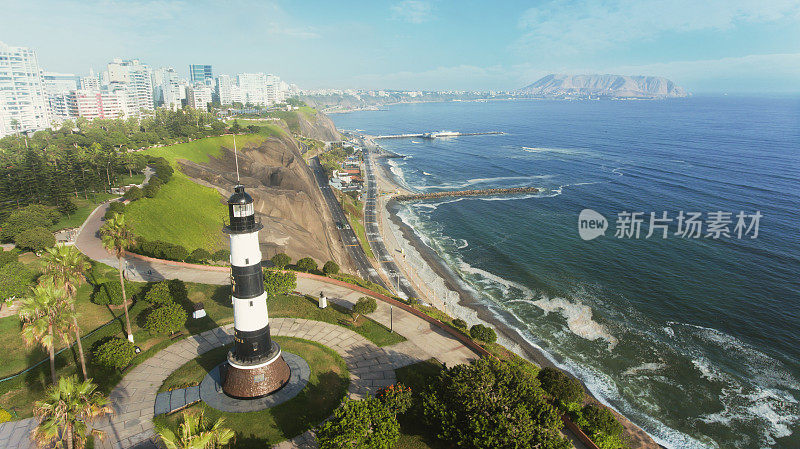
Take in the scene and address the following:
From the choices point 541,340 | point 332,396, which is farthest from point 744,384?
point 332,396

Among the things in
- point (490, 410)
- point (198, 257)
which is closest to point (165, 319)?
point (198, 257)

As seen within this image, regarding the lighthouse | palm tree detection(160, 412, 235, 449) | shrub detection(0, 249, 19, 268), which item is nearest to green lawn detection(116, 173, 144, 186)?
shrub detection(0, 249, 19, 268)

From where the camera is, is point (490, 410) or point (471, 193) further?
point (471, 193)

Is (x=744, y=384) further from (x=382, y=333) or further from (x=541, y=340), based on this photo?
(x=382, y=333)

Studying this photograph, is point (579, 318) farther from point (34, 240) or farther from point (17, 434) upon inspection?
point (34, 240)

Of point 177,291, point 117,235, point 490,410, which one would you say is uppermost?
point 117,235

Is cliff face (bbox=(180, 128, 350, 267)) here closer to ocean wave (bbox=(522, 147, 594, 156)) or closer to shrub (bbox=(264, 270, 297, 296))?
shrub (bbox=(264, 270, 297, 296))

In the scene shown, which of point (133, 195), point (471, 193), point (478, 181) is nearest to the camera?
point (133, 195)
